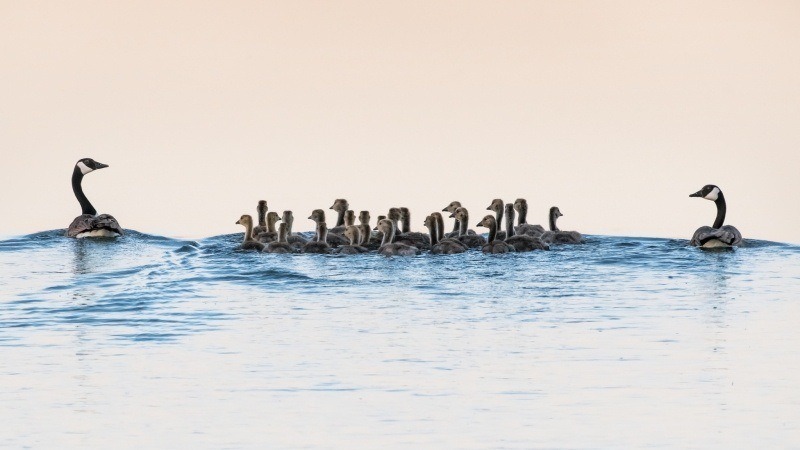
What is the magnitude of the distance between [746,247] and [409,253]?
18.6 feet

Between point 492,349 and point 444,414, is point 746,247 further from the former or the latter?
point 444,414

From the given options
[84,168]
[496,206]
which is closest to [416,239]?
[496,206]

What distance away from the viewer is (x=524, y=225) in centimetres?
2589

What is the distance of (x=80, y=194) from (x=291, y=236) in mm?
7043

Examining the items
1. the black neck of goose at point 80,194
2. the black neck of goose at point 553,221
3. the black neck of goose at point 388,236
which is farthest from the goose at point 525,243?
the black neck of goose at point 80,194

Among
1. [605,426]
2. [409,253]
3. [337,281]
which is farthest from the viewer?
[409,253]

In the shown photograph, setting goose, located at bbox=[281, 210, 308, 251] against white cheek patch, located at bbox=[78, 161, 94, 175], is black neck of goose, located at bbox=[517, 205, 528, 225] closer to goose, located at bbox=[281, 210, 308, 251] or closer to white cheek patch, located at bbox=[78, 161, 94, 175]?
goose, located at bbox=[281, 210, 308, 251]

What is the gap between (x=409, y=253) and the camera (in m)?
22.6

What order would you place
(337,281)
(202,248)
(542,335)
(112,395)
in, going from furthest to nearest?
1. (202,248)
2. (337,281)
3. (542,335)
4. (112,395)

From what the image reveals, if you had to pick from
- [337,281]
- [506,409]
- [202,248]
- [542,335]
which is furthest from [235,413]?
[202,248]

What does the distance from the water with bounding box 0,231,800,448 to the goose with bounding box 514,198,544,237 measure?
3.19 meters

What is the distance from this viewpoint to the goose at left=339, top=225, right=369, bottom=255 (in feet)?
75.7

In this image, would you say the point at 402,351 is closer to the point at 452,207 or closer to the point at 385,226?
the point at 385,226

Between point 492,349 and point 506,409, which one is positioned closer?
point 506,409
